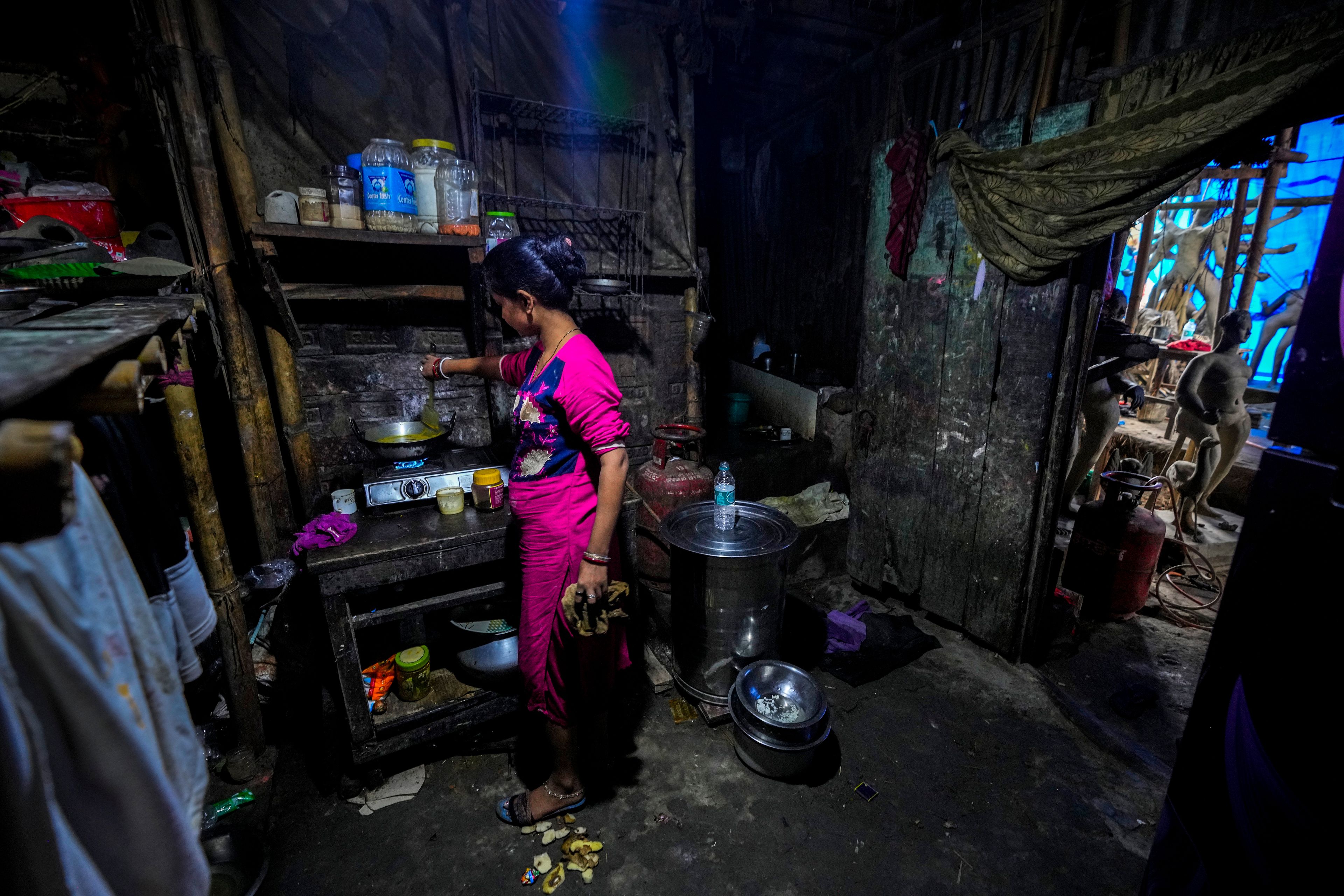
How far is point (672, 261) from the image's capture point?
4.41 metres

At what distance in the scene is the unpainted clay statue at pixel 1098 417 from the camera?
5777 mm

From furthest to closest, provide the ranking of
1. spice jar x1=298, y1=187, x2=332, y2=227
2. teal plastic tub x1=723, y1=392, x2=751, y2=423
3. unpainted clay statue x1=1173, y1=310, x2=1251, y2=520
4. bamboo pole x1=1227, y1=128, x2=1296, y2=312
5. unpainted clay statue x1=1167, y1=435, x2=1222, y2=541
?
bamboo pole x1=1227, y1=128, x2=1296, y2=312 < teal plastic tub x1=723, y1=392, x2=751, y2=423 < unpainted clay statue x1=1167, y1=435, x2=1222, y2=541 < unpainted clay statue x1=1173, y1=310, x2=1251, y2=520 < spice jar x1=298, y1=187, x2=332, y2=227

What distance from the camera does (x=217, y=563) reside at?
2.73 m

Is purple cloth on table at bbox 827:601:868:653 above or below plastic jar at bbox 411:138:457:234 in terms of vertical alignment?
below

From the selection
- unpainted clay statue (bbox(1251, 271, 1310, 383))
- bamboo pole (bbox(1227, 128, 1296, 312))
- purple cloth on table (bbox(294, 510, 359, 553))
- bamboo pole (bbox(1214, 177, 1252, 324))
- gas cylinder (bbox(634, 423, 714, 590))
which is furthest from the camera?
unpainted clay statue (bbox(1251, 271, 1310, 383))

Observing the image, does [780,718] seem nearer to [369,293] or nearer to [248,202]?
[369,293]

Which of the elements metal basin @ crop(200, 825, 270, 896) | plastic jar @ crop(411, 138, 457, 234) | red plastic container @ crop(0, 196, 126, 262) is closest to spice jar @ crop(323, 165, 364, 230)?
plastic jar @ crop(411, 138, 457, 234)

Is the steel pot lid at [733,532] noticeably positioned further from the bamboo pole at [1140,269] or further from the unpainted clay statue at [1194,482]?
the bamboo pole at [1140,269]

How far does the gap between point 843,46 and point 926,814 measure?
6116 millimetres

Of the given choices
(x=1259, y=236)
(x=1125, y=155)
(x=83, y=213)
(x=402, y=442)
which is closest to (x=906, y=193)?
(x=1125, y=155)

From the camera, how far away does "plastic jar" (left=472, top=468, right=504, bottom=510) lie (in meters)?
3.04

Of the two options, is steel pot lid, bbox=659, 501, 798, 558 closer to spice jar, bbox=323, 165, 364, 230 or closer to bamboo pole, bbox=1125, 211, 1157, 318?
spice jar, bbox=323, 165, 364, 230

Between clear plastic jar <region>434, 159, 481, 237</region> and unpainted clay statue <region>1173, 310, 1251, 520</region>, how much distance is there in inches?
285

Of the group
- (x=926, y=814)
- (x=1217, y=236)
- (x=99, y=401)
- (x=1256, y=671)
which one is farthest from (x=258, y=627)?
(x=1217, y=236)
